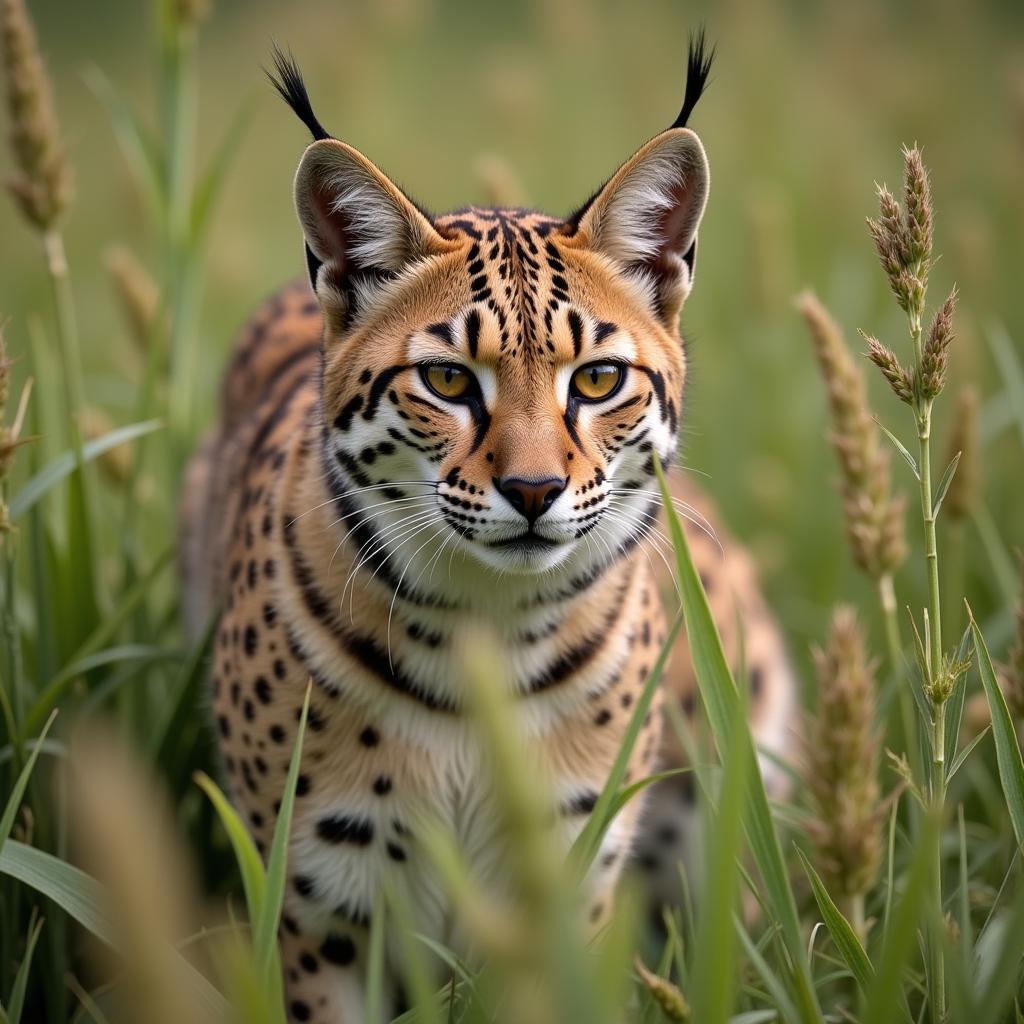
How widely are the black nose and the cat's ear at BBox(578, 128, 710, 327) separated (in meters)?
0.81

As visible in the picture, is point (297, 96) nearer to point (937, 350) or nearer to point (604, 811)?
point (937, 350)

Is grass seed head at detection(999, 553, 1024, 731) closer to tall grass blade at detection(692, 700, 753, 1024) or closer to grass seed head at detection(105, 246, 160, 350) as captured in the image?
tall grass blade at detection(692, 700, 753, 1024)

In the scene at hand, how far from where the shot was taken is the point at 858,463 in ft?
10.3

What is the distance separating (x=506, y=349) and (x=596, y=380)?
26 cm

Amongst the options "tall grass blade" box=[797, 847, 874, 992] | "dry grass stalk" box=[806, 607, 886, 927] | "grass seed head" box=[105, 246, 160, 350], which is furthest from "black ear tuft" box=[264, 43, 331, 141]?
"tall grass blade" box=[797, 847, 874, 992]

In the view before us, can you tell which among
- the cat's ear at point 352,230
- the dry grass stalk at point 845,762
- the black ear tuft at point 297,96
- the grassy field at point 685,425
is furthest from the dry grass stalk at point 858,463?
the black ear tuft at point 297,96

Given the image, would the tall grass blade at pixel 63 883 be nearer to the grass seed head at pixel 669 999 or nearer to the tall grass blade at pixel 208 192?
the grass seed head at pixel 669 999

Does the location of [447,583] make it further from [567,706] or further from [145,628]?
[145,628]

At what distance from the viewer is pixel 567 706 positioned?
3244 mm

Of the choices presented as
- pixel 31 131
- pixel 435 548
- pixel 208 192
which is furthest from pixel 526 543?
pixel 208 192

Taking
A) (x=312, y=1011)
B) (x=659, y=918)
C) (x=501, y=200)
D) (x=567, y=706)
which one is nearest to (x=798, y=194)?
(x=501, y=200)

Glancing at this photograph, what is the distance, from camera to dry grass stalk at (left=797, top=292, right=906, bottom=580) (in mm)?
3109

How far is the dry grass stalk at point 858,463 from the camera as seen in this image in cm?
311

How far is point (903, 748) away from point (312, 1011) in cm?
232
